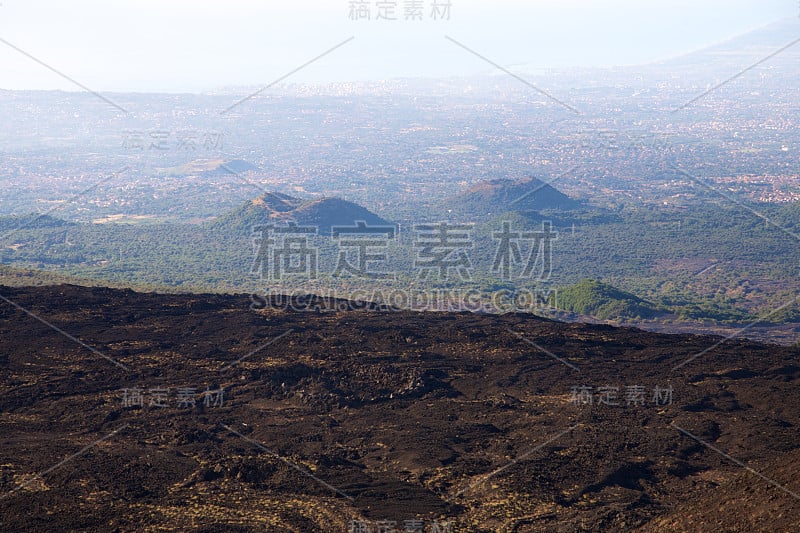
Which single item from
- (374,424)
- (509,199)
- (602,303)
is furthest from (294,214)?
(374,424)

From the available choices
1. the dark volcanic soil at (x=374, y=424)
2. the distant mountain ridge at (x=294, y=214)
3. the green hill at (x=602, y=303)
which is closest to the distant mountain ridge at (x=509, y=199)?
the distant mountain ridge at (x=294, y=214)

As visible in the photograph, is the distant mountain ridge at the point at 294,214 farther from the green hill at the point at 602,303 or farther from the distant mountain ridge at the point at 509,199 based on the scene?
the green hill at the point at 602,303

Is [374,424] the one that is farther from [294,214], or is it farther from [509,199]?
[509,199]

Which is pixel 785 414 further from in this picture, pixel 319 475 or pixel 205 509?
pixel 205 509

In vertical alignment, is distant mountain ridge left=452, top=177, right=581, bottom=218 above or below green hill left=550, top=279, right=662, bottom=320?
above

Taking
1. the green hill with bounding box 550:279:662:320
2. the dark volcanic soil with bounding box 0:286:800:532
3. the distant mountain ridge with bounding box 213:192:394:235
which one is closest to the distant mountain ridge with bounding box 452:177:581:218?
the distant mountain ridge with bounding box 213:192:394:235

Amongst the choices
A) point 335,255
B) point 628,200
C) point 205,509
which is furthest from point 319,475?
point 628,200

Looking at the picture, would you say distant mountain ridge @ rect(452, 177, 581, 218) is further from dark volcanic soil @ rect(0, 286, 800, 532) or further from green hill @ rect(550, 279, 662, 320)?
dark volcanic soil @ rect(0, 286, 800, 532)

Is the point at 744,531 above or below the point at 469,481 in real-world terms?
above

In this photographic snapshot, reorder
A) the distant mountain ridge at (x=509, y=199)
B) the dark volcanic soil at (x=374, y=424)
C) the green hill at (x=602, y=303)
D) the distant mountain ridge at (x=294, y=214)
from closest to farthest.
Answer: the dark volcanic soil at (x=374, y=424) < the green hill at (x=602, y=303) < the distant mountain ridge at (x=294, y=214) < the distant mountain ridge at (x=509, y=199)
